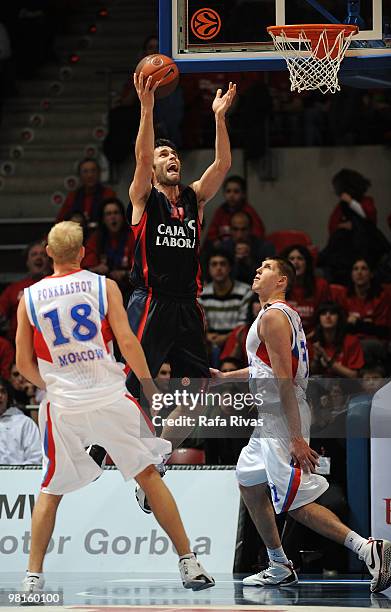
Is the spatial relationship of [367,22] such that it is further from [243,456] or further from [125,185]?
[125,185]

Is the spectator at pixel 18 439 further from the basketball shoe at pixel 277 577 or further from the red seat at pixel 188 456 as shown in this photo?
the basketball shoe at pixel 277 577

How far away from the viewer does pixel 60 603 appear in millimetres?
8203

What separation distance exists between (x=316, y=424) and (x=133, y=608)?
3.06m

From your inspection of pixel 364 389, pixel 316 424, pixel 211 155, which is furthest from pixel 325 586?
pixel 211 155

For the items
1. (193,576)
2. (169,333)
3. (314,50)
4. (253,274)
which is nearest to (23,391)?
(253,274)

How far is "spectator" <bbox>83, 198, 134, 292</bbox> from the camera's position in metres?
14.3

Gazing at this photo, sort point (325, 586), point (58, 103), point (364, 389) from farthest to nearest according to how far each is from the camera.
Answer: point (58, 103), point (364, 389), point (325, 586)

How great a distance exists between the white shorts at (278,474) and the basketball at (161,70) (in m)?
2.36

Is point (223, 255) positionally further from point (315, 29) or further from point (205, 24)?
point (315, 29)

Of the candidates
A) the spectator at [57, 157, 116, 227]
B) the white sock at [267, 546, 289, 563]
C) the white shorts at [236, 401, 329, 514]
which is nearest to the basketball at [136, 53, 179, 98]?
the white shorts at [236, 401, 329, 514]

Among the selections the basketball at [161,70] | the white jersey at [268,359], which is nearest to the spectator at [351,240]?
the white jersey at [268,359]

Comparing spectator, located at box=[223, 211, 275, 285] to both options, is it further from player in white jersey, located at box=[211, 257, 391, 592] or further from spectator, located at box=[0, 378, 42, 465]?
player in white jersey, located at box=[211, 257, 391, 592]

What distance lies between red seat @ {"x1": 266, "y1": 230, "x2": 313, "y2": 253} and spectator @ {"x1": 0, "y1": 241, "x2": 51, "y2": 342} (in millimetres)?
2491

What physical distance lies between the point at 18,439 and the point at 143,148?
9.76 feet
